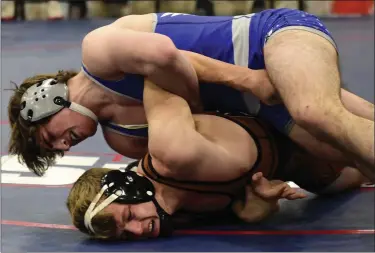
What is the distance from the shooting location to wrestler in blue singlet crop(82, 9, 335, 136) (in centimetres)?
231

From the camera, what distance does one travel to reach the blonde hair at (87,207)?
87.2 inches

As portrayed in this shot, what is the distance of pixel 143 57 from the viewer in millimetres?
2172

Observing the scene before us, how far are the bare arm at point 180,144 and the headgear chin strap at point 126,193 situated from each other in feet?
0.35

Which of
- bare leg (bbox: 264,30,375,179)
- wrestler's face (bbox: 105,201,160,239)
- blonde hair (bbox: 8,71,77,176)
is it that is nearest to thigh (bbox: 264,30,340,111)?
bare leg (bbox: 264,30,375,179)

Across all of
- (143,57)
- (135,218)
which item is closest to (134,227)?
(135,218)

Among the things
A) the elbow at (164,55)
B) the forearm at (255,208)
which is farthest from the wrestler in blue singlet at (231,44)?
the forearm at (255,208)

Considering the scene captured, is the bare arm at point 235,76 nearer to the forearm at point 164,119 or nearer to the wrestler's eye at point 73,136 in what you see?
the forearm at point 164,119

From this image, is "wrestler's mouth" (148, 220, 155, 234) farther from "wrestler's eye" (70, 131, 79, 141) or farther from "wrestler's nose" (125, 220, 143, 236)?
"wrestler's eye" (70, 131, 79, 141)

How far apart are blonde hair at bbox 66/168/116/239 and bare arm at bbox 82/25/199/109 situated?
0.35m

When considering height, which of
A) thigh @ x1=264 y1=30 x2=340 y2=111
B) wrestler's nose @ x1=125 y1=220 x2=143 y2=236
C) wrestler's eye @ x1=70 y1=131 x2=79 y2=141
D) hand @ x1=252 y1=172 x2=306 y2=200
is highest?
thigh @ x1=264 y1=30 x2=340 y2=111

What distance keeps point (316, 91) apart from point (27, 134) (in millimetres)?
1039

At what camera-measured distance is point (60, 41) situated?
239 inches

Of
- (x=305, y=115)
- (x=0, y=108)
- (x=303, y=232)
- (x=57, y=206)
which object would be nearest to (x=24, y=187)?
(x=57, y=206)

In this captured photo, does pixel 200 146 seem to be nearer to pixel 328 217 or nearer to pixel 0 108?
pixel 328 217
